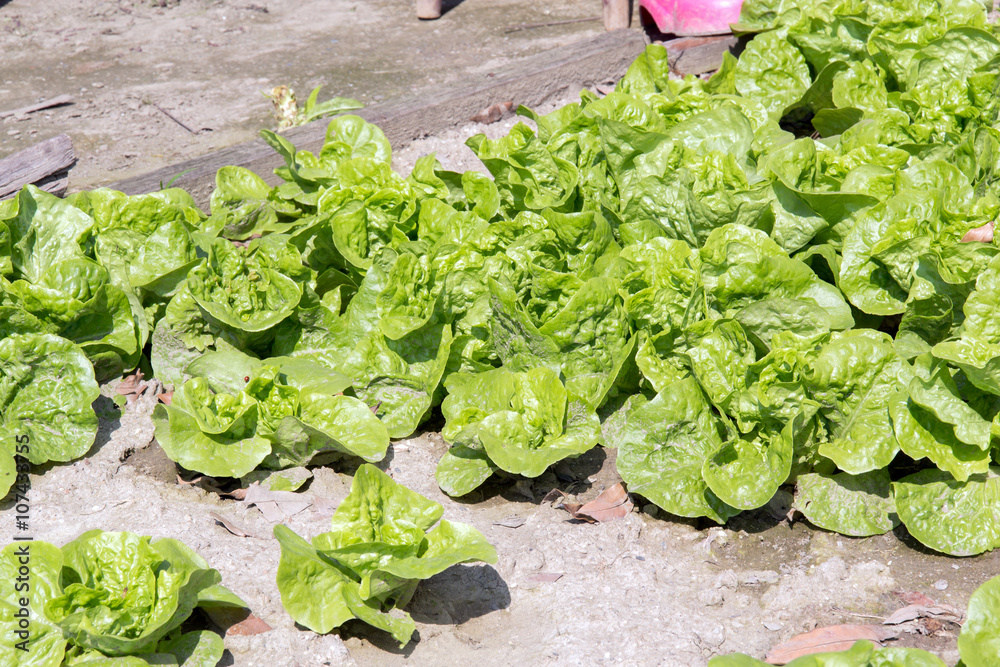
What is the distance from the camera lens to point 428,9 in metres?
6.49

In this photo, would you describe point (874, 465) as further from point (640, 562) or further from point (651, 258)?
point (651, 258)

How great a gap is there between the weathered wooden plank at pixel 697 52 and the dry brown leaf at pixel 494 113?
1.11 meters

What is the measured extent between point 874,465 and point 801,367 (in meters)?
0.36

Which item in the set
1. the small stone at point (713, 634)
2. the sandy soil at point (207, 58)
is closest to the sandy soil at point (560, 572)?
the small stone at point (713, 634)

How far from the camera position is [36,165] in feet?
12.3

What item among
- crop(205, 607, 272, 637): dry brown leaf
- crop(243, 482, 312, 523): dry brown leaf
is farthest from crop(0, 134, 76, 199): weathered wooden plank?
crop(205, 607, 272, 637): dry brown leaf

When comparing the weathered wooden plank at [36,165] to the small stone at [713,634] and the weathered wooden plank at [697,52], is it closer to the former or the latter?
the small stone at [713,634]

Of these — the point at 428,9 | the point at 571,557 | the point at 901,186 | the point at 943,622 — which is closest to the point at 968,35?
the point at 901,186

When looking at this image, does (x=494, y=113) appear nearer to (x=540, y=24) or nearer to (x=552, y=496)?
(x=540, y=24)

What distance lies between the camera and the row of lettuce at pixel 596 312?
2.65 m

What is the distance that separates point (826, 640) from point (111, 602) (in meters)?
1.86

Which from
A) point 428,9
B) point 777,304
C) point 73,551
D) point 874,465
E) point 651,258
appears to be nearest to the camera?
point 73,551
